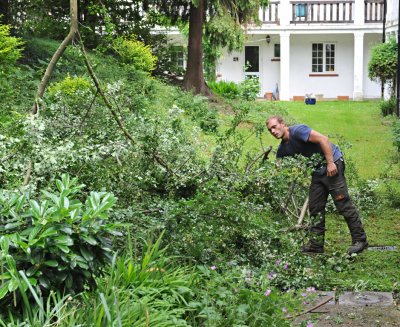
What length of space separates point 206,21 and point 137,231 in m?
20.8

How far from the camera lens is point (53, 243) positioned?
179 inches

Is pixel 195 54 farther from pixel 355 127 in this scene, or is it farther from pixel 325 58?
pixel 325 58

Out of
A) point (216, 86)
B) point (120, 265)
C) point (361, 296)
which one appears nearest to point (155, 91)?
point (216, 86)

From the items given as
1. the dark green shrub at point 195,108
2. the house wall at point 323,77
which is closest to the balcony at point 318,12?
the house wall at point 323,77

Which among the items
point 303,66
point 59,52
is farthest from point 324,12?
point 59,52

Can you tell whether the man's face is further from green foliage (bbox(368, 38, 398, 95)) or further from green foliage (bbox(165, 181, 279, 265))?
green foliage (bbox(368, 38, 398, 95))

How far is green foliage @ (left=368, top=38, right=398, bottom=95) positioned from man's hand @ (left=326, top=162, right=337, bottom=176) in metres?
19.5

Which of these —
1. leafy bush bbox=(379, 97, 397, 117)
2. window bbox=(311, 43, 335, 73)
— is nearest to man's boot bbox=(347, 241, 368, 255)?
leafy bush bbox=(379, 97, 397, 117)

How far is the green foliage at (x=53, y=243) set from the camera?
178 inches

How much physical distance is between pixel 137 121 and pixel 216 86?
73.3ft

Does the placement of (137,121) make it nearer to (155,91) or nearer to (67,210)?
(67,210)

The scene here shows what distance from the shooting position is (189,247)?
20.9 ft

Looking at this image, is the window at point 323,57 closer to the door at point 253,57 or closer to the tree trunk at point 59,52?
the door at point 253,57

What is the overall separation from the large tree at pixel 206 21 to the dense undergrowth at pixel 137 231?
16.3 m
